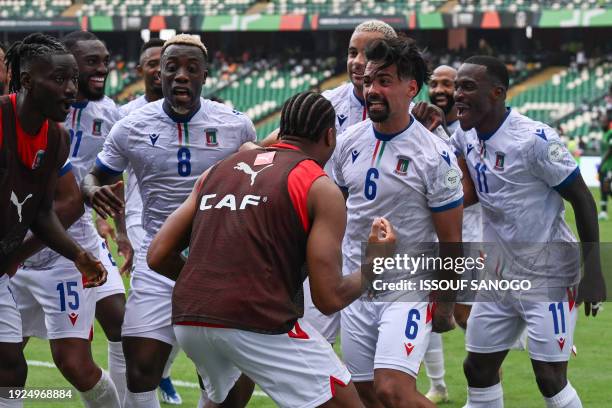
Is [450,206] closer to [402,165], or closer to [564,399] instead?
[402,165]

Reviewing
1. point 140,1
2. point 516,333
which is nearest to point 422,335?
point 516,333

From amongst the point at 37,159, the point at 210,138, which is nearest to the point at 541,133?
the point at 210,138

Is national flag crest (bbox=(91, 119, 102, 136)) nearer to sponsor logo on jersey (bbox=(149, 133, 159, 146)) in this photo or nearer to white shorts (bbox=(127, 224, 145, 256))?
sponsor logo on jersey (bbox=(149, 133, 159, 146))

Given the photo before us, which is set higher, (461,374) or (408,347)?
(408,347)

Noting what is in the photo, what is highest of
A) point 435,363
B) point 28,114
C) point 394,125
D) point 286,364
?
point 28,114

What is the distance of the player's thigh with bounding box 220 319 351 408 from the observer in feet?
17.4

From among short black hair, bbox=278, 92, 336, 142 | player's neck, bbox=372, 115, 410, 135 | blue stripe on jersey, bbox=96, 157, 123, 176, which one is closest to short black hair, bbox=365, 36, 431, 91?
player's neck, bbox=372, 115, 410, 135

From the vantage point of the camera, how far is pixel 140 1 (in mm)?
48812

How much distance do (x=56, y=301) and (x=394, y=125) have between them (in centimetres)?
249

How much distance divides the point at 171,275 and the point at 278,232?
824 millimetres

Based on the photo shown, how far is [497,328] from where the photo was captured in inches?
285

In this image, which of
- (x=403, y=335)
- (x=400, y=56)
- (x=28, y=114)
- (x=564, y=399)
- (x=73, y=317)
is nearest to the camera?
(x=28, y=114)

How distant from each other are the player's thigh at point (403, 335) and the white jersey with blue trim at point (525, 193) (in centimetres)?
94

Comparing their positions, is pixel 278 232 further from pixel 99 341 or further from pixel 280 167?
pixel 99 341
